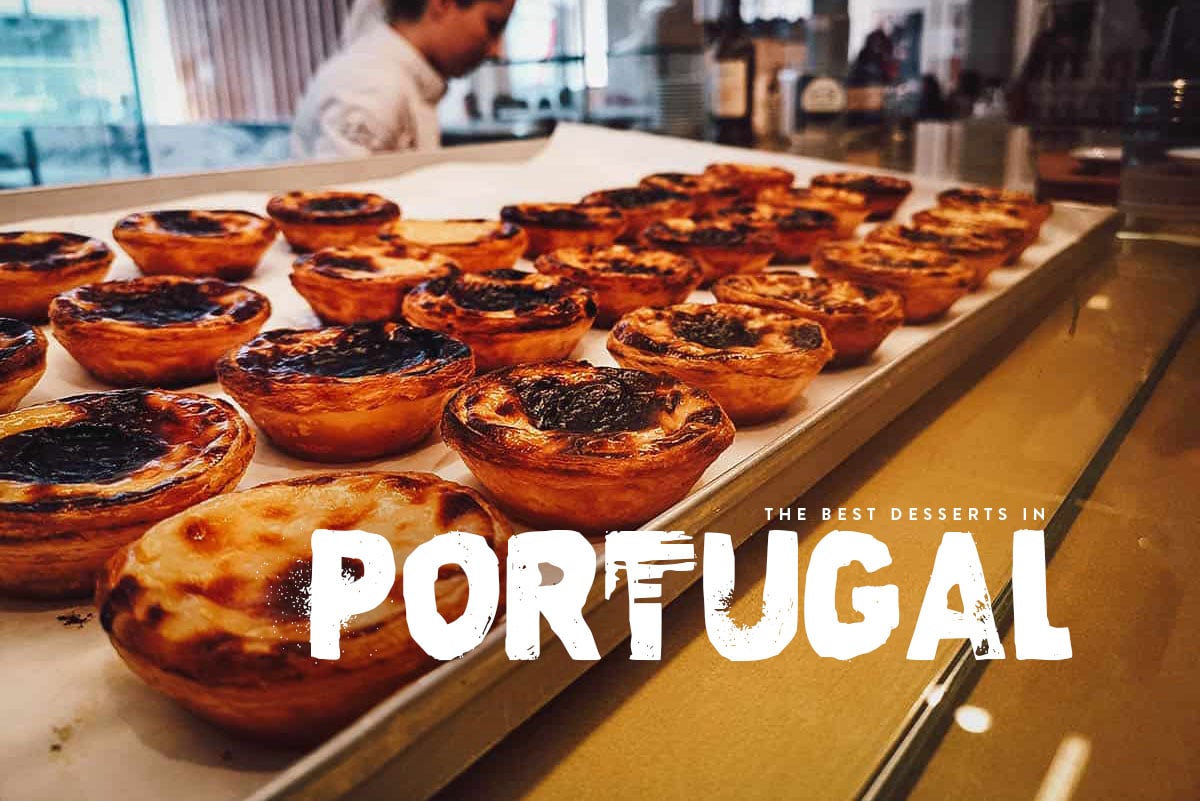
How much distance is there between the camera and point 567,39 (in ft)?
34.3

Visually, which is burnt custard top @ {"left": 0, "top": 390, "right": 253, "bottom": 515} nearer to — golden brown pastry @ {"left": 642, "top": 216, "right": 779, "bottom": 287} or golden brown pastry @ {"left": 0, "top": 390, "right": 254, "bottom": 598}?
golden brown pastry @ {"left": 0, "top": 390, "right": 254, "bottom": 598}

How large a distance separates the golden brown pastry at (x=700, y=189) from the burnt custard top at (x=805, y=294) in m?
1.07

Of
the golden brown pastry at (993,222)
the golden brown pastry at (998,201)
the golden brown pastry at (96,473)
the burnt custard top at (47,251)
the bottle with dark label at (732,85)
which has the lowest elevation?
the golden brown pastry at (96,473)

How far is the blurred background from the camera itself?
11.4 ft

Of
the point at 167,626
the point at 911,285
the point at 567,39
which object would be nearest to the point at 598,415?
the point at 167,626

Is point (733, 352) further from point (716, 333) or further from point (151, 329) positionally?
point (151, 329)

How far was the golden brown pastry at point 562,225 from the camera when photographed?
106 inches

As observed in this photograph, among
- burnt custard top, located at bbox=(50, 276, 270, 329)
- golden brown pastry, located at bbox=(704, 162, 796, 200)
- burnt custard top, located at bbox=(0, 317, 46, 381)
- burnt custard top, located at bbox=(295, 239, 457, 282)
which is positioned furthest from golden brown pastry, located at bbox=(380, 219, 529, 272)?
golden brown pastry, located at bbox=(704, 162, 796, 200)

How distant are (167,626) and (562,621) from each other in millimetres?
396

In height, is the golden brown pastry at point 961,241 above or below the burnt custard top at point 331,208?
below

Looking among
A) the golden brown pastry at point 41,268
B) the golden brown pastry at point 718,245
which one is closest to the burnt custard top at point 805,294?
the golden brown pastry at point 718,245

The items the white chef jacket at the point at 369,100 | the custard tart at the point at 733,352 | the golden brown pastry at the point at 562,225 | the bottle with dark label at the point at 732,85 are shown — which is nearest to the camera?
the custard tart at the point at 733,352

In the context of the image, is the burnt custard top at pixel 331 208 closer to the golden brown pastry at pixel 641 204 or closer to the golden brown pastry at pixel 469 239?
the golden brown pastry at pixel 469 239

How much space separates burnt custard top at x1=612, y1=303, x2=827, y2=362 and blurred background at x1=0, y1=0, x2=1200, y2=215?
5.25 feet
